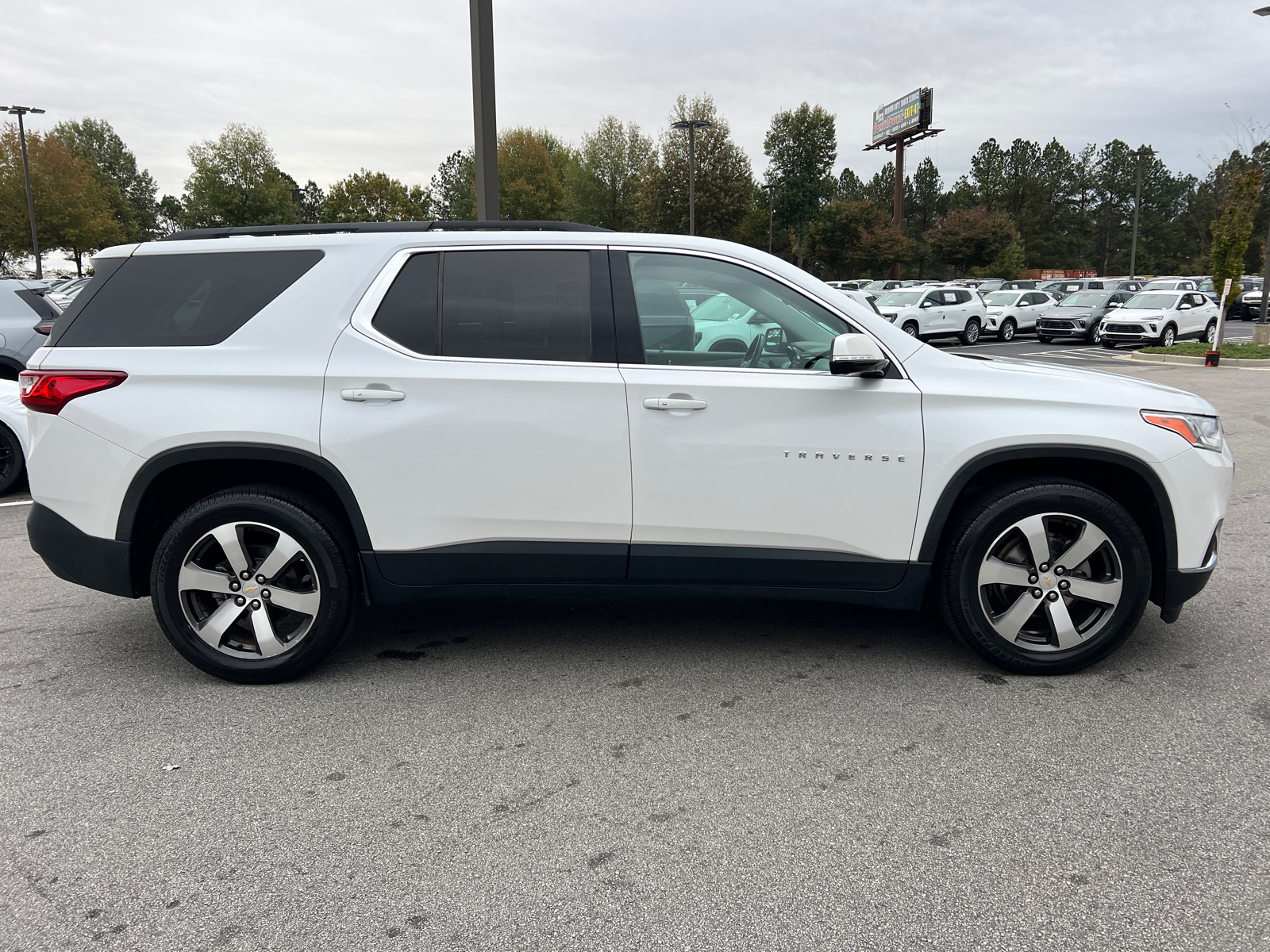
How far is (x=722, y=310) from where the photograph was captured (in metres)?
3.73

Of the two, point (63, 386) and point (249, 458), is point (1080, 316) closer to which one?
point (249, 458)

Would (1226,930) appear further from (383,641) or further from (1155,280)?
(1155,280)

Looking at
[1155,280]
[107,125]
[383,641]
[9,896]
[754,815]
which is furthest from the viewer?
[107,125]

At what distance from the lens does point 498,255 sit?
3.68m

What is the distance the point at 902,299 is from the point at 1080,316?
5.03 meters

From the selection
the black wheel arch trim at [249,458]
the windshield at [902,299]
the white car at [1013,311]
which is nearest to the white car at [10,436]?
the black wheel arch trim at [249,458]

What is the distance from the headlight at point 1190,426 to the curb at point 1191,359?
1771 cm

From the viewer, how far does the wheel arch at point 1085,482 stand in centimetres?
355

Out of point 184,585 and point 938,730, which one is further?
point 184,585

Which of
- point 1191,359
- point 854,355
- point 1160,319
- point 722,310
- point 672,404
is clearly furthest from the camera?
point 1160,319

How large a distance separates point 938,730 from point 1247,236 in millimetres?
21659

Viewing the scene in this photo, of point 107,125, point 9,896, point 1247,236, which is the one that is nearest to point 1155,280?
point 1247,236

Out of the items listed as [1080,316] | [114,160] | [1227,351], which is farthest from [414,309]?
[114,160]

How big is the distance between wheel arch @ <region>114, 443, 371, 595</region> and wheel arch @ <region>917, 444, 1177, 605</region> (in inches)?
90.2
